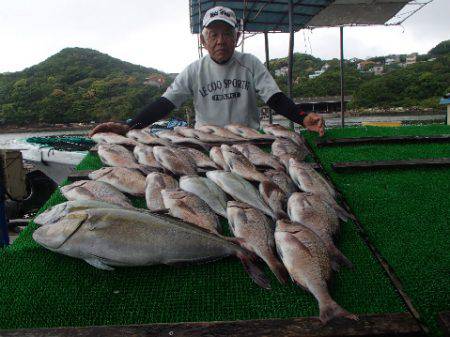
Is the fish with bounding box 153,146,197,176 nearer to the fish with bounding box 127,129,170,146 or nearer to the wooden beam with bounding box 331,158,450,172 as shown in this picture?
the fish with bounding box 127,129,170,146

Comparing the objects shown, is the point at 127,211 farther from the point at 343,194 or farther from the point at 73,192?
the point at 343,194

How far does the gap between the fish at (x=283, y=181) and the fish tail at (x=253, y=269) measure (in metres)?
0.80

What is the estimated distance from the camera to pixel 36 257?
170 centimetres

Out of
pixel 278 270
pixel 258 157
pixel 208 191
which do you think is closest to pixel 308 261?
pixel 278 270

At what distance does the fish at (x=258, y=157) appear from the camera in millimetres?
2910

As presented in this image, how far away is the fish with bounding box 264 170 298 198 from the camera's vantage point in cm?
243

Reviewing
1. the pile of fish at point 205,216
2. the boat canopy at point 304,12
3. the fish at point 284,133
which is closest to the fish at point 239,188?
the pile of fish at point 205,216

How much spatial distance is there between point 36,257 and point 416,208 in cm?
216

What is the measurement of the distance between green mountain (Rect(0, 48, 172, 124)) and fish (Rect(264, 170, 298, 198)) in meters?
38.4

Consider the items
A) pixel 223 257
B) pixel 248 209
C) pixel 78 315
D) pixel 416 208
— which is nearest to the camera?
pixel 78 315

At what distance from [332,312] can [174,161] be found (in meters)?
1.74

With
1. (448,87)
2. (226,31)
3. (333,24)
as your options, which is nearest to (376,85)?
(448,87)

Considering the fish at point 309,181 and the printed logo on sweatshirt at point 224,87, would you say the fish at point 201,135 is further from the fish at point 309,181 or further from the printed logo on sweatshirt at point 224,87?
the fish at point 309,181

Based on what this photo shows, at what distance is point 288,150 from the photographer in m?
3.14
